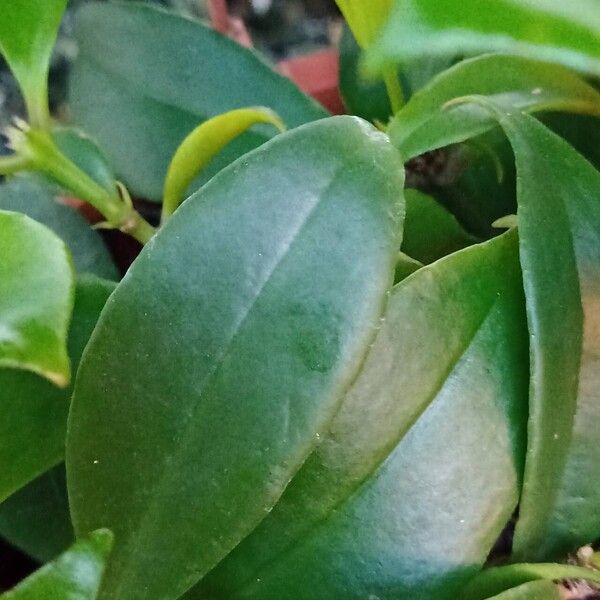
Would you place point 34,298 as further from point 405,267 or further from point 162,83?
point 162,83

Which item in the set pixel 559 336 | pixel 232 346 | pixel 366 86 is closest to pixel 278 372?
pixel 232 346

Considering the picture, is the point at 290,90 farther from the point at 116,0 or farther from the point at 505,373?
the point at 505,373

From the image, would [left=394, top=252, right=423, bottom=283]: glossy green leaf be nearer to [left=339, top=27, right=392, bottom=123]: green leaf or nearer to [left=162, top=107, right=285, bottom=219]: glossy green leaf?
[left=162, top=107, right=285, bottom=219]: glossy green leaf

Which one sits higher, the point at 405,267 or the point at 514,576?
the point at 405,267

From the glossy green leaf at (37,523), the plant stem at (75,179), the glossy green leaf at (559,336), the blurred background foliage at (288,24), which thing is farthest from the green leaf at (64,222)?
the blurred background foliage at (288,24)

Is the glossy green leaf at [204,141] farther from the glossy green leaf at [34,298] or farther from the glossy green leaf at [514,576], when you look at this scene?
the glossy green leaf at [514,576]

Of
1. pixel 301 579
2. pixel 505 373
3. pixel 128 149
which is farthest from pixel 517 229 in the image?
pixel 128 149
